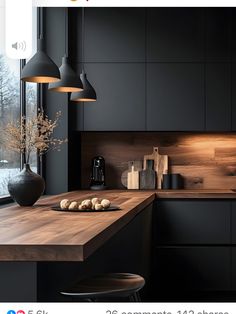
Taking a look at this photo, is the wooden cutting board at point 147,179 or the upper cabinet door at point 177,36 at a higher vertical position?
the upper cabinet door at point 177,36

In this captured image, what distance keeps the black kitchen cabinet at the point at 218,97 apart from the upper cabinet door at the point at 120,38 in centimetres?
65

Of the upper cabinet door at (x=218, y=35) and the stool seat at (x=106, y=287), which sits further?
the upper cabinet door at (x=218, y=35)

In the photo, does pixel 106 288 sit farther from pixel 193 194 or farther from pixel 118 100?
pixel 118 100

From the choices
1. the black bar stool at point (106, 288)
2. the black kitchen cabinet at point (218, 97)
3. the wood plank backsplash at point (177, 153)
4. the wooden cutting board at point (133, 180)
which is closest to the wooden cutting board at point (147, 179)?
the wooden cutting board at point (133, 180)

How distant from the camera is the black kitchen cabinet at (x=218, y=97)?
6082 millimetres

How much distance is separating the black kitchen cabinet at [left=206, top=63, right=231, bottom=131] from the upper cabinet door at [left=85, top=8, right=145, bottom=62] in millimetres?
649

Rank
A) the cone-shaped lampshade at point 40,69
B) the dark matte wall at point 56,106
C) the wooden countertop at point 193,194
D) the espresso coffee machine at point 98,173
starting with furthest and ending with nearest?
the espresso coffee machine at point 98,173 < the dark matte wall at point 56,106 < the wooden countertop at point 193,194 < the cone-shaped lampshade at point 40,69

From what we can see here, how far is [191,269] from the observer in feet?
18.8

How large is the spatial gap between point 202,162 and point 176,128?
60 cm

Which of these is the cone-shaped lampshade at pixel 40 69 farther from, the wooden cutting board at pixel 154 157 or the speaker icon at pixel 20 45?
the wooden cutting board at pixel 154 157

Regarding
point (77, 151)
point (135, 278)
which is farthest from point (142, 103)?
point (135, 278)

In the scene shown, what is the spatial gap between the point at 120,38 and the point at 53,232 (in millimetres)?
3748

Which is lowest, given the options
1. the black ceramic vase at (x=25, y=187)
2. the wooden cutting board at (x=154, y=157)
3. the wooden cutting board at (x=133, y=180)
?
the wooden cutting board at (x=133, y=180)

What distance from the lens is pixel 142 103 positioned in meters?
6.14
